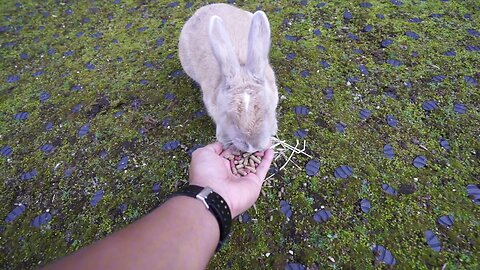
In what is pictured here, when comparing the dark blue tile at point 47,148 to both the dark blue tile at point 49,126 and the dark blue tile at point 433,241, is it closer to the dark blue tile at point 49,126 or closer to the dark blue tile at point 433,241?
the dark blue tile at point 49,126

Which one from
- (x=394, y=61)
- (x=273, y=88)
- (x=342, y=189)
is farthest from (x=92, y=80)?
(x=394, y=61)

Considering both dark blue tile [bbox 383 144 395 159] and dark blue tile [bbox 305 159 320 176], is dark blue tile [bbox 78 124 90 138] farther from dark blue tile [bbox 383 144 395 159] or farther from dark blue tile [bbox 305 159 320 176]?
dark blue tile [bbox 383 144 395 159]

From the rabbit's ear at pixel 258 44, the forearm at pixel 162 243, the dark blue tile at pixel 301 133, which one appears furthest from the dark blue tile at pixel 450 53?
the forearm at pixel 162 243

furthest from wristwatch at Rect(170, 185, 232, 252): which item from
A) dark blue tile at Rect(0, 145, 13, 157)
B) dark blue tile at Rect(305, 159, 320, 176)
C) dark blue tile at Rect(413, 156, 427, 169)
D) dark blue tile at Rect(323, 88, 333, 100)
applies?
dark blue tile at Rect(0, 145, 13, 157)

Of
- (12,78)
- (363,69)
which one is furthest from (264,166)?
(12,78)

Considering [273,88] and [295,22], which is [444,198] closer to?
[273,88]

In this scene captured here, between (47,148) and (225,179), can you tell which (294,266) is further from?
(47,148)
